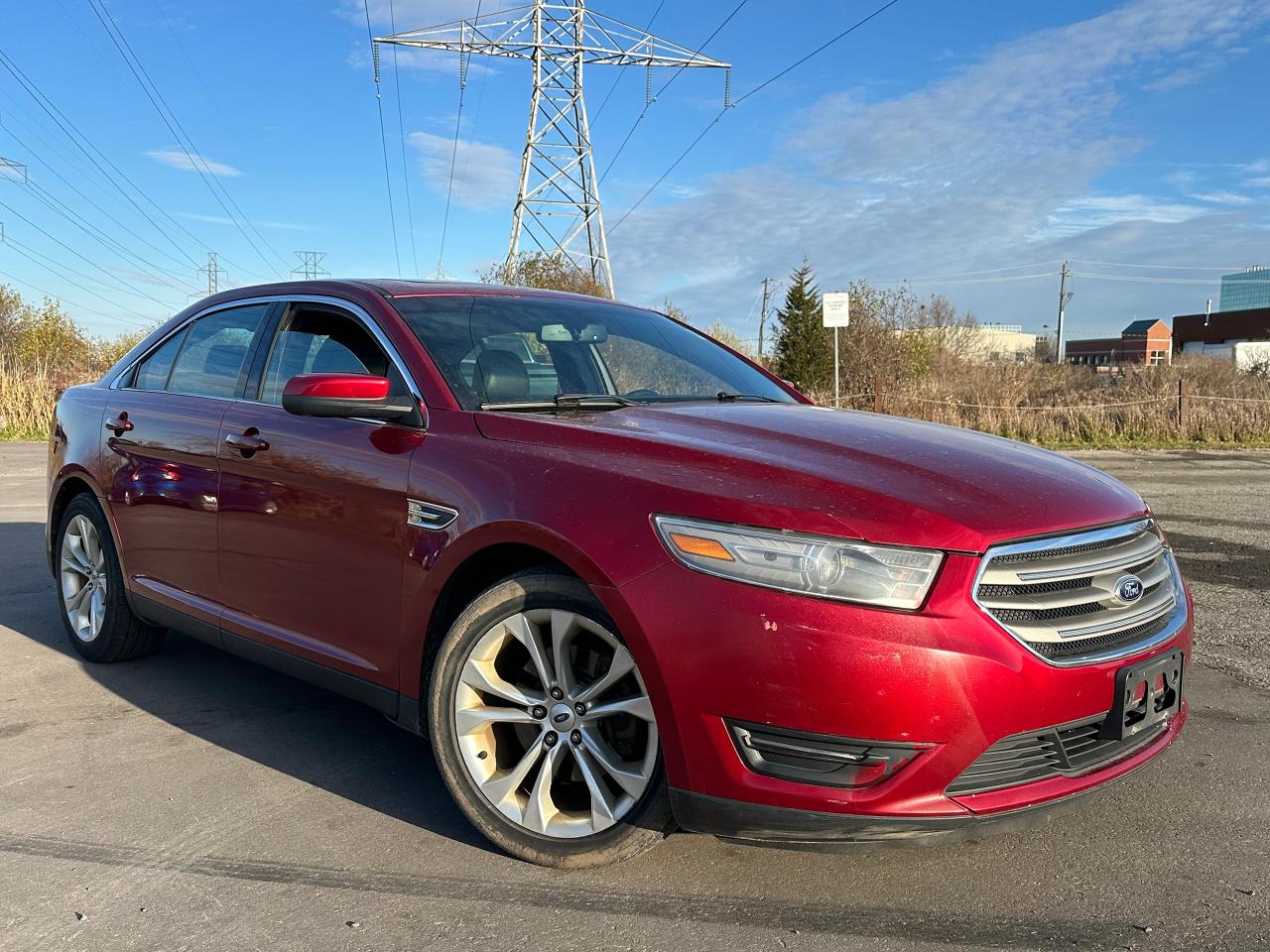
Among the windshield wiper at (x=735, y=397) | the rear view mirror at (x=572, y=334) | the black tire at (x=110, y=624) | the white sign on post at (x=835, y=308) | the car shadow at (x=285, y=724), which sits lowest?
the car shadow at (x=285, y=724)

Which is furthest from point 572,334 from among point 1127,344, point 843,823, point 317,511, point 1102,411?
point 1127,344

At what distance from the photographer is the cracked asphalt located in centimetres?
248

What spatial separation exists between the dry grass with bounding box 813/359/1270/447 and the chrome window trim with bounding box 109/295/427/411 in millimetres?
15877

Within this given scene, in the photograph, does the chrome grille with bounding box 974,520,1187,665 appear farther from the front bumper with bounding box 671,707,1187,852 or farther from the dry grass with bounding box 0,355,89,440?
the dry grass with bounding box 0,355,89,440

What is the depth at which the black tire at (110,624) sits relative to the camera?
4.58 meters

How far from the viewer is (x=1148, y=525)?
290 cm

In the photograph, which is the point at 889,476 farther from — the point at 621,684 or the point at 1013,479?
the point at 621,684

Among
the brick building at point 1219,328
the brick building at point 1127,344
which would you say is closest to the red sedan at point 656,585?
the brick building at point 1219,328

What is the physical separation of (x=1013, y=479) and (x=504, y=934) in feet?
5.74

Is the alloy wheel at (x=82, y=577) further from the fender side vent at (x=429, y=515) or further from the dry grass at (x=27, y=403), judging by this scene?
the dry grass at (x=27, y=403)

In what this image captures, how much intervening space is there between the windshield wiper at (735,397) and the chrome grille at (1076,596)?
4.91 ft

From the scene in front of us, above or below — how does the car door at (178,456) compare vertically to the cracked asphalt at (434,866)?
above

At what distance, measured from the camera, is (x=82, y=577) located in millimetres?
4895

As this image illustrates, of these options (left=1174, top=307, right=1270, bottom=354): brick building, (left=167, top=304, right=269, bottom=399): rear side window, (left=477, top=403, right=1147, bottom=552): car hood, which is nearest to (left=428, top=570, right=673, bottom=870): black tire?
(left=477, top=403, right=1147, bottom=552): car hood
